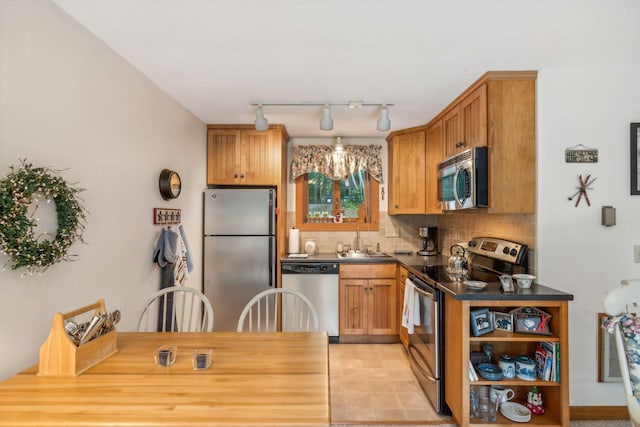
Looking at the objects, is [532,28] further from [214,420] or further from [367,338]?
[367,338]

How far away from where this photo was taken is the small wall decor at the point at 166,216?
2584 mm

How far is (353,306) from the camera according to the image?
3.73m

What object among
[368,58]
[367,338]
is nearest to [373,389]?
[367,338]

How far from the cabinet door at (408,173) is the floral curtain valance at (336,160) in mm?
297

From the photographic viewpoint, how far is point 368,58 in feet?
7.05

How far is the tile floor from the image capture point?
7.90 ft

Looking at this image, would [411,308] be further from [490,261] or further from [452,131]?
[452,131]

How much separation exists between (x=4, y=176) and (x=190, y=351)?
104cm

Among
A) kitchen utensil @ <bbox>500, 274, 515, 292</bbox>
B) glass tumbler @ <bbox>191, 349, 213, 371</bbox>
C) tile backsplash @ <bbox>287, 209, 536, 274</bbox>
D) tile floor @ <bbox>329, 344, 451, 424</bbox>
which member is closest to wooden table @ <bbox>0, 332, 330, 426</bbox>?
glass tumbler @ <bbox>191, 349, 213, 371</bbox>

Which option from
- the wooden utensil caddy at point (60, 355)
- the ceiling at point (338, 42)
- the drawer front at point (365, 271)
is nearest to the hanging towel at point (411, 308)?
the drawer front at point (365, 271)

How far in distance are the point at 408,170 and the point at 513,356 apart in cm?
219

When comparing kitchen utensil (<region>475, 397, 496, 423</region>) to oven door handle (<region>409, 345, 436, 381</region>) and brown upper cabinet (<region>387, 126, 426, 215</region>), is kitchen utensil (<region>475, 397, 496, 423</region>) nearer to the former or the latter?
oven door handle (<region>409, 345, 436, 381</region>)

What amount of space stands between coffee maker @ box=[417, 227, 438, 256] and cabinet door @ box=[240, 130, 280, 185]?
1820 mm

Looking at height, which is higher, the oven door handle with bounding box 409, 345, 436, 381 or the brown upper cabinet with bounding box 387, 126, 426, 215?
the brown upper cabinet with bounding box 387, 126, 426, 215
